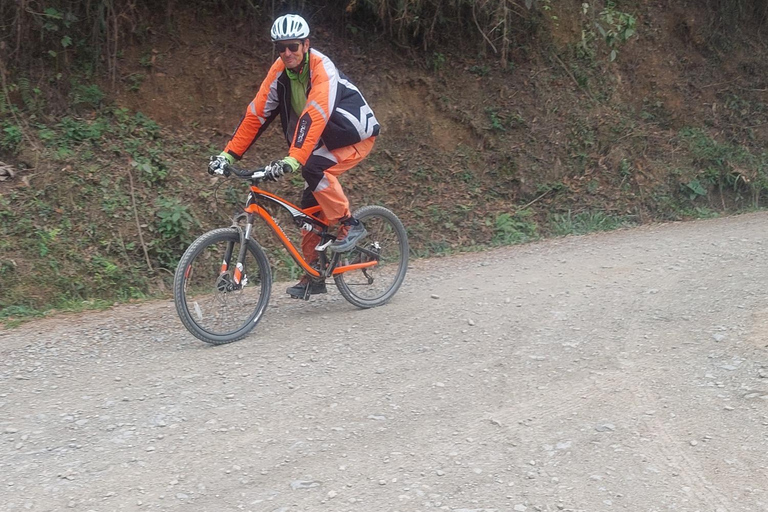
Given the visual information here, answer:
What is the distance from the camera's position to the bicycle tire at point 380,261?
656 cm

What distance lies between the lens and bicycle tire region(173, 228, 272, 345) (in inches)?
216

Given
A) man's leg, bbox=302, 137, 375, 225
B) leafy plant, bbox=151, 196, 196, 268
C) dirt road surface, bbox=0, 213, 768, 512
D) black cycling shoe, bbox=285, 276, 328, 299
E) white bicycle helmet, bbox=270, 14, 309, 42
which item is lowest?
dirt road surface, bbox=0, 213, 768, 512

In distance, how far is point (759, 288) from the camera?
6.61 metres

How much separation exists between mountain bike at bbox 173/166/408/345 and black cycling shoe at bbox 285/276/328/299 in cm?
4

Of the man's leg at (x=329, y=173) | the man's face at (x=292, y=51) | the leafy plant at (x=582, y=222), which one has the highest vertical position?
the man's face at (x=292, y=51)

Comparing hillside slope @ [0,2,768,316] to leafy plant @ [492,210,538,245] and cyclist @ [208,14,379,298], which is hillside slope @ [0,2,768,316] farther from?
cyclist @ [208,14,379,298]

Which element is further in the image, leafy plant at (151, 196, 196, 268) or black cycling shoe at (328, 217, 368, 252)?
leafy plant at (151, 196, 196, 268)

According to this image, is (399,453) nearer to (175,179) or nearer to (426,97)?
(175,179)

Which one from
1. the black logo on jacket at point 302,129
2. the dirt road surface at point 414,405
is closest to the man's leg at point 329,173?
the black logo on jacket at point 302,129

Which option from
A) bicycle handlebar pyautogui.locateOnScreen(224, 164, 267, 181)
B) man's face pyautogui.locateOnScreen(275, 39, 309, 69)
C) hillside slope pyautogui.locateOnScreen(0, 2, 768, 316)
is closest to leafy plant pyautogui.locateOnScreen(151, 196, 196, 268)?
hillside slope pyautogui.locateOnScreen(0, 2, 768, 316)

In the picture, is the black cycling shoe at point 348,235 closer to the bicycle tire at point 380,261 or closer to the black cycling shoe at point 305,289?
the bicycle tire at point 380,261

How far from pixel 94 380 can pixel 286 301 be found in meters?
2.08

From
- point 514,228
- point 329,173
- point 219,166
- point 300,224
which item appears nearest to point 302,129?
point 329,173

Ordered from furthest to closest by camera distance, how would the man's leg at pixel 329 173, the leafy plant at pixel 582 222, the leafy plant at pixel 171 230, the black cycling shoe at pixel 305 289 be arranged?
the leafy plant at pixel 582 222, the leafy plant at pixel 171 230, the black cycling shoe at pixel 305 289, the man's leg at pixel 329 173
